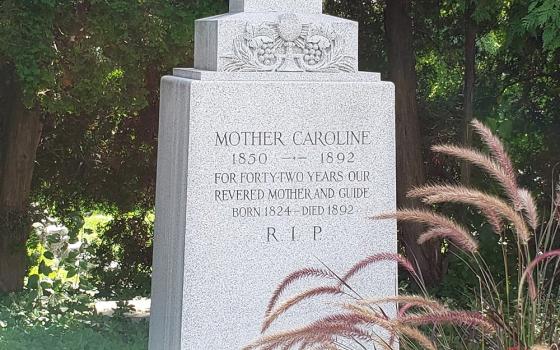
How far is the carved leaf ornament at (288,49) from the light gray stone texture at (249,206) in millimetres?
128

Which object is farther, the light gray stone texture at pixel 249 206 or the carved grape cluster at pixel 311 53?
the carved grape cluster at pixel 311 53

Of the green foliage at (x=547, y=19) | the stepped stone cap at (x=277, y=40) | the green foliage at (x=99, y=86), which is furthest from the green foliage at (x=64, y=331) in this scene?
the green foliage at (x=547, y=19)

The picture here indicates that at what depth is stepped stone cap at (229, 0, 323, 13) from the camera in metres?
6.09

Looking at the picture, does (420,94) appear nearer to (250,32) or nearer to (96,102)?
(96,102)

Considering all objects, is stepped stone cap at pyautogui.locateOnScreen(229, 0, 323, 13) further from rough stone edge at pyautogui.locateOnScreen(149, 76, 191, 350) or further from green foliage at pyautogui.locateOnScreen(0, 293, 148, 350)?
green foliage at pyautogui.locateOnScreen(0, 293, 148, 350)

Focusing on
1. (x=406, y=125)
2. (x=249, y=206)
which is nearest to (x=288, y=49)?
(x=249, y=206)

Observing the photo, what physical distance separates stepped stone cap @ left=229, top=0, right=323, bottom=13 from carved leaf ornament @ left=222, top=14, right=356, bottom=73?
0.17m

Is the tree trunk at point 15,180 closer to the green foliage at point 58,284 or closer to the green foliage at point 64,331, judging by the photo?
the green foliage at point 58,284

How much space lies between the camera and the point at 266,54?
5.95 metres

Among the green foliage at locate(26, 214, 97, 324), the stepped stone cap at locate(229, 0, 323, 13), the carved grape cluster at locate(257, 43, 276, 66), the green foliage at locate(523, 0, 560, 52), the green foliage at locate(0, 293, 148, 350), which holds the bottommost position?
the green foliage at locate(0, 293, 148, 350)

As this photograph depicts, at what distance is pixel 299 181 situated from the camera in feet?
19.4

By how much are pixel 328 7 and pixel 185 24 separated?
2576mm

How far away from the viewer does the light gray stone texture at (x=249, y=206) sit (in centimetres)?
573

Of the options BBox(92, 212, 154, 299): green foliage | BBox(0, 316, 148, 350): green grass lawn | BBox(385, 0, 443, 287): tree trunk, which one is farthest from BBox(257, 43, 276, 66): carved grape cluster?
BBox(92, 212, 154, 299): green foliage
